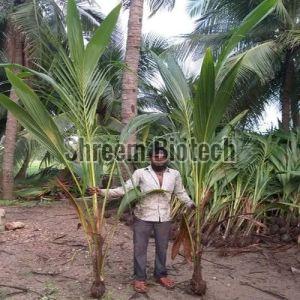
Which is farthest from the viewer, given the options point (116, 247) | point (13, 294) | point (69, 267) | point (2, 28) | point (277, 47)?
point (2, 28)

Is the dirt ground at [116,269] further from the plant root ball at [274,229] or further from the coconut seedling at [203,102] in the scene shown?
the coconut seedling at [203,102]

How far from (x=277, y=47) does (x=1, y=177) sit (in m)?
8.12

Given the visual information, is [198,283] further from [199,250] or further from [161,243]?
[161,243]

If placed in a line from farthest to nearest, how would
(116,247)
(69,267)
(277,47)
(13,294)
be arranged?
(277,47)
(116,247)
(69,267)
(13,294)

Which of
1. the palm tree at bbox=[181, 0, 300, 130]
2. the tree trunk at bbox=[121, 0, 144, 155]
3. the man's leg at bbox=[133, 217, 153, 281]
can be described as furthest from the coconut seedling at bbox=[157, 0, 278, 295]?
the palm tree at bbox=[181, 0, 300, 130]

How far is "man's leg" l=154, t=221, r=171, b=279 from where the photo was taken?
167 inches

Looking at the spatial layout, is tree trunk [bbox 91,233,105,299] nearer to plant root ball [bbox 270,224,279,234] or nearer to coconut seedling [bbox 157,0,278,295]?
coconut seedling [bbox 157,0,278,295]

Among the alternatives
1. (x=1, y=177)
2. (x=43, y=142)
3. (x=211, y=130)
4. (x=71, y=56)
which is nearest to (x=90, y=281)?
(x=43, y=142)

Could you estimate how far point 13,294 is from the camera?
4020 mm

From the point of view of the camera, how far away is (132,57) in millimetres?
7156

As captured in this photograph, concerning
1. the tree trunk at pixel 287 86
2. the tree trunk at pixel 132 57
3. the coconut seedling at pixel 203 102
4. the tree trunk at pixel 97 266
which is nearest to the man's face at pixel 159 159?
the coconut seedling at pixel 203 102

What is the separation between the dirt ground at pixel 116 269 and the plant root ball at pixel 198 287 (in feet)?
0.24

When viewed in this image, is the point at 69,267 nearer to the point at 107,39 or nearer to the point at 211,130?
the point at 211,130

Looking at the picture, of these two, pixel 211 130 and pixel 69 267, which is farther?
pixel 69 267
